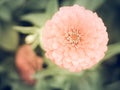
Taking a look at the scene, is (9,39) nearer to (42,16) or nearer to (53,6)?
(42,16)

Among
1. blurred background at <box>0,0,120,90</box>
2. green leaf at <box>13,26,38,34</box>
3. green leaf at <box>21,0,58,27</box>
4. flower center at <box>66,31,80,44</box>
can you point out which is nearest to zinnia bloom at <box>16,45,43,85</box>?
blurred background at <box>0,0,120,90</box>

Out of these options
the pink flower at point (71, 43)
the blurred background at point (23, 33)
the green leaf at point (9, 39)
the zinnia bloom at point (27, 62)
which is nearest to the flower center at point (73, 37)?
the pink flower at point (71, 43)

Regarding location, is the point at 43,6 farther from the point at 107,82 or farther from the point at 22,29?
the point at 107,82

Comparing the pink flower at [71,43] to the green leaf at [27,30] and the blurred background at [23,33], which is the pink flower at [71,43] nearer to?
the green leaf at [27,30]

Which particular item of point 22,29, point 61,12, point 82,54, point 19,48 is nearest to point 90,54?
point 82,54

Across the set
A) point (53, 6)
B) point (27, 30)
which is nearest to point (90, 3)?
point (53, 6)

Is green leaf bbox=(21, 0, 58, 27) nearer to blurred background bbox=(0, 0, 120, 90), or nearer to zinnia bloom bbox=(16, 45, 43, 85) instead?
blurred background bbox=(0, 0, 120, 90)
